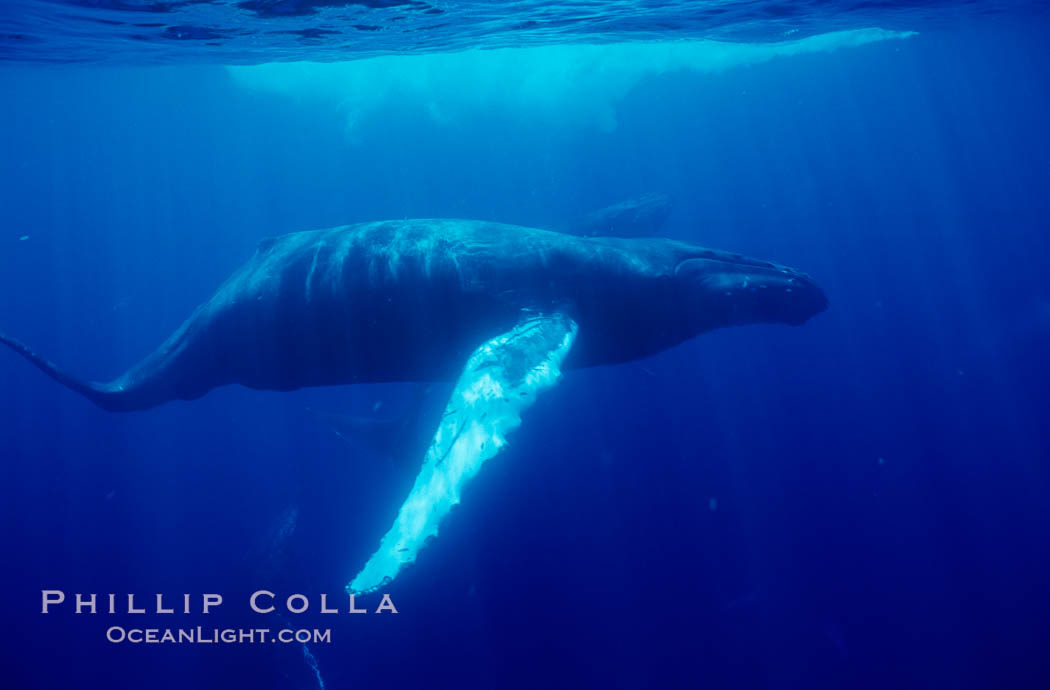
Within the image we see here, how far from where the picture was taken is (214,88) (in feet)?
149

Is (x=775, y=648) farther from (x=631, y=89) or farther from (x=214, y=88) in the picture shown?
(x=214, y=88)

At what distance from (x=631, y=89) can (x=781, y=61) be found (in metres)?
10.5

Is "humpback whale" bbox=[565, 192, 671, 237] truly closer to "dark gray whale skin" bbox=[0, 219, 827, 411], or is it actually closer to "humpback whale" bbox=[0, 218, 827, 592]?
"dark gray whale skin" bbox=[0, 219, 827, 411]

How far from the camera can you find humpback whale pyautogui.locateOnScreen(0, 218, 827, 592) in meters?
7.21

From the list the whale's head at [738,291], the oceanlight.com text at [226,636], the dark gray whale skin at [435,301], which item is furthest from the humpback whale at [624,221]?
the oceanlight.com text at [226,636]

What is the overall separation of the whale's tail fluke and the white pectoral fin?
20.1ft

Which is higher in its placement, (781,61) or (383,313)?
(781,61)

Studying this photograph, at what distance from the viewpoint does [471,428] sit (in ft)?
17.5

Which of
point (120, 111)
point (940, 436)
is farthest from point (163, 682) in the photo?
point (120, 111)

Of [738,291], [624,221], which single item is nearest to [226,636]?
[624,221]

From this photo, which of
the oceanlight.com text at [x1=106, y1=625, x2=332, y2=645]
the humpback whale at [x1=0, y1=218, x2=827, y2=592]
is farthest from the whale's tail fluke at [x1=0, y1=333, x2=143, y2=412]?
the oceanlight.com text at [x1=106, y1=625, x2=332, y2=645]

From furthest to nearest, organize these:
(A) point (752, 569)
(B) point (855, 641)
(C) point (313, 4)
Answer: (A) point (752, 569) < (B) point (855, 641) < (C) point (313, 4)

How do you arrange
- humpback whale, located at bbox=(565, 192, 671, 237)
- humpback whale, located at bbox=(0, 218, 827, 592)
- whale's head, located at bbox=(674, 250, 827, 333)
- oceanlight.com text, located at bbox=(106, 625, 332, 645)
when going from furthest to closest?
oceanlight.com text, located at bbox=(106, 625, 332, 645), humpback whale, located at bbox=(565, 192, 671, 237), whale's head, located at bbox=(674, 250, 827, 333), humpback whale, located at bbox=(0, 218, 827, 592)

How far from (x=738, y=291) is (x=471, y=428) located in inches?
175
